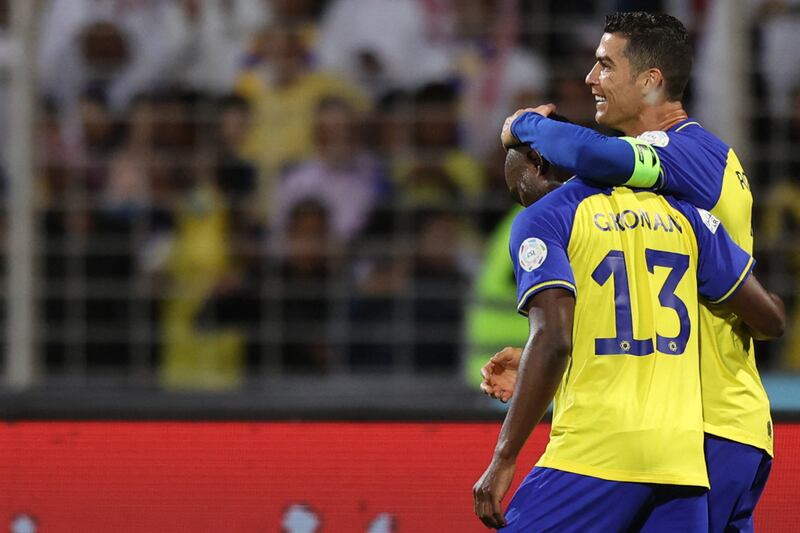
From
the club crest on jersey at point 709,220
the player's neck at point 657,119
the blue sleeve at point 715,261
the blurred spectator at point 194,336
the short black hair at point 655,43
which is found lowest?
the blurred spectator at point 194,336

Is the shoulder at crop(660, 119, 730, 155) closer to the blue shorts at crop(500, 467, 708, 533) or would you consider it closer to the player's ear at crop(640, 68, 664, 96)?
the player's ear at crop(640, 68, 664, 96)

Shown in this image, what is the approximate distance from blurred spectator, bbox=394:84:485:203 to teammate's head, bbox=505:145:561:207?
3.55 meters

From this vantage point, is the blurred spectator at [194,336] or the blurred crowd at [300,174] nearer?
the blurred crowd at [300,174]

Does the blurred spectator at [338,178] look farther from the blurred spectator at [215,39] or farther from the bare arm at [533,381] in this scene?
the bare arm at [533,381]

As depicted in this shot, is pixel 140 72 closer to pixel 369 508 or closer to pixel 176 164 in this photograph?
pixel 176 164

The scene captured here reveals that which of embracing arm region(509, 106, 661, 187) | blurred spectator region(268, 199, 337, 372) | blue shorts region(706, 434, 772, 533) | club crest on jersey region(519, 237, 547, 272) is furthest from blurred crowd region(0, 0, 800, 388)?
club crest on jersey region(519, 237, 547, 272)

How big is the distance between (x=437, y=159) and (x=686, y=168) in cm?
369

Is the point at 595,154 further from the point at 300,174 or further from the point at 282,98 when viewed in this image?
the point at 282,98

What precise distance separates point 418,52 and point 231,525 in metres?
3.64

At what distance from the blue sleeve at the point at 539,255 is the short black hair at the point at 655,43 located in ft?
1.51

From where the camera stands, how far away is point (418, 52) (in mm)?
6922

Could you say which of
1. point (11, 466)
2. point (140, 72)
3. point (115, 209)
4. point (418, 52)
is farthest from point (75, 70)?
point (11, 466)

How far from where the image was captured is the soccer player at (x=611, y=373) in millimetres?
2820

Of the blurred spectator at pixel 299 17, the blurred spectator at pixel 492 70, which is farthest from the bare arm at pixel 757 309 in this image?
the blurred spectator at pixel 299 17
